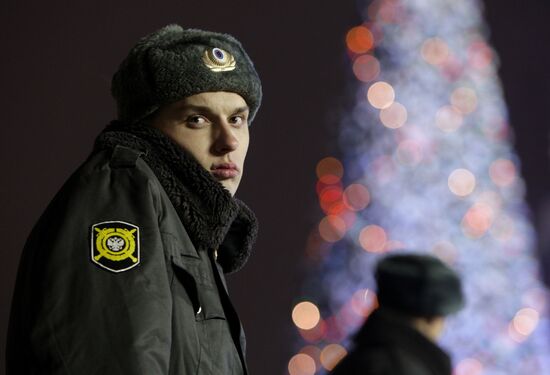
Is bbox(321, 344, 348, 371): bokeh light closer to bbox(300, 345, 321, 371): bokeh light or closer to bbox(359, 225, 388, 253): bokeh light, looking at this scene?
bbox(300, 345, 321, 371): bokeh light

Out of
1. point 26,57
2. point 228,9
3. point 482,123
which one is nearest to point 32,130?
point 26,57

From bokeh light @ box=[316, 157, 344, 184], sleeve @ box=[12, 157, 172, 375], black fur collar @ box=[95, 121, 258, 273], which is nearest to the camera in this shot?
sleeve @ box=[12, 157, 172, 375]

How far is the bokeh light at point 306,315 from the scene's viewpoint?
3342mm

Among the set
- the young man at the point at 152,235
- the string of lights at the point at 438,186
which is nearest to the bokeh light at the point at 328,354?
the string of lights at the point at 438,186

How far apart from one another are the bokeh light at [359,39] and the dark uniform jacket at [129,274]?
2.08 meters

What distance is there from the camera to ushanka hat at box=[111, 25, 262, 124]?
5.27 feet

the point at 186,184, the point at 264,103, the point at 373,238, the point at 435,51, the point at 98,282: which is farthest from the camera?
the point at 435,51

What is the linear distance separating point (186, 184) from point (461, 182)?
96.4 inches

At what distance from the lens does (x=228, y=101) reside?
1.64 meters

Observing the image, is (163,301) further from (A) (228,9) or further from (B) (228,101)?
(A) (228,9)

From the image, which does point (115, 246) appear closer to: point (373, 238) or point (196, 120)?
point (196, 120)

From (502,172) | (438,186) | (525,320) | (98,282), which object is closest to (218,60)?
(98,282)

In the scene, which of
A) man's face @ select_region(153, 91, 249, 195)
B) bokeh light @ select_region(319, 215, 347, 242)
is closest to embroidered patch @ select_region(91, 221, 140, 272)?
man's face @ select_region(153, 91, 249, 195)

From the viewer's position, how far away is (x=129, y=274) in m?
1.34
